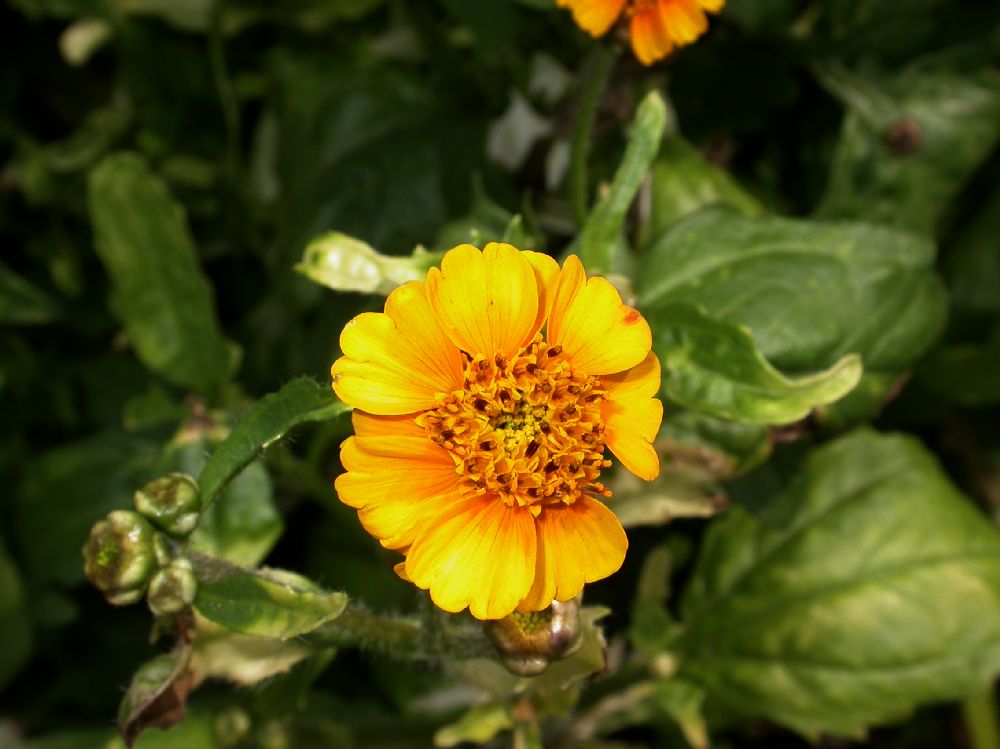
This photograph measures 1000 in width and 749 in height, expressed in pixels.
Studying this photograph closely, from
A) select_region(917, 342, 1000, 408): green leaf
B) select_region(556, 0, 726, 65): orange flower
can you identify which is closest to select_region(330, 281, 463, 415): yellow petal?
select_region(556, 0, 726, 65): orange flower

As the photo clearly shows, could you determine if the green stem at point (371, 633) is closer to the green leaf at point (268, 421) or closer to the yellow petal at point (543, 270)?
the green leaf at point (268, 421)

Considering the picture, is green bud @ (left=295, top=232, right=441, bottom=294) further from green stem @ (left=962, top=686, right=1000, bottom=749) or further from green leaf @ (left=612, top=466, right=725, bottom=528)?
green stem @ (left=962, top=686, right=1000, bottom=749)

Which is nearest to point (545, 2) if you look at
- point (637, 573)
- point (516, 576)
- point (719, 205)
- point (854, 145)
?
point (719, 205)

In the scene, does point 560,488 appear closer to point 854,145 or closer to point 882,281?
point 882,281

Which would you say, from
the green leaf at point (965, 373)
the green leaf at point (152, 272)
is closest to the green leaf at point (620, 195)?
the green leaf at point (152, 272)

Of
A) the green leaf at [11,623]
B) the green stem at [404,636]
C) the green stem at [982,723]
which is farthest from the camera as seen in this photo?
the green stem at [982,723]
